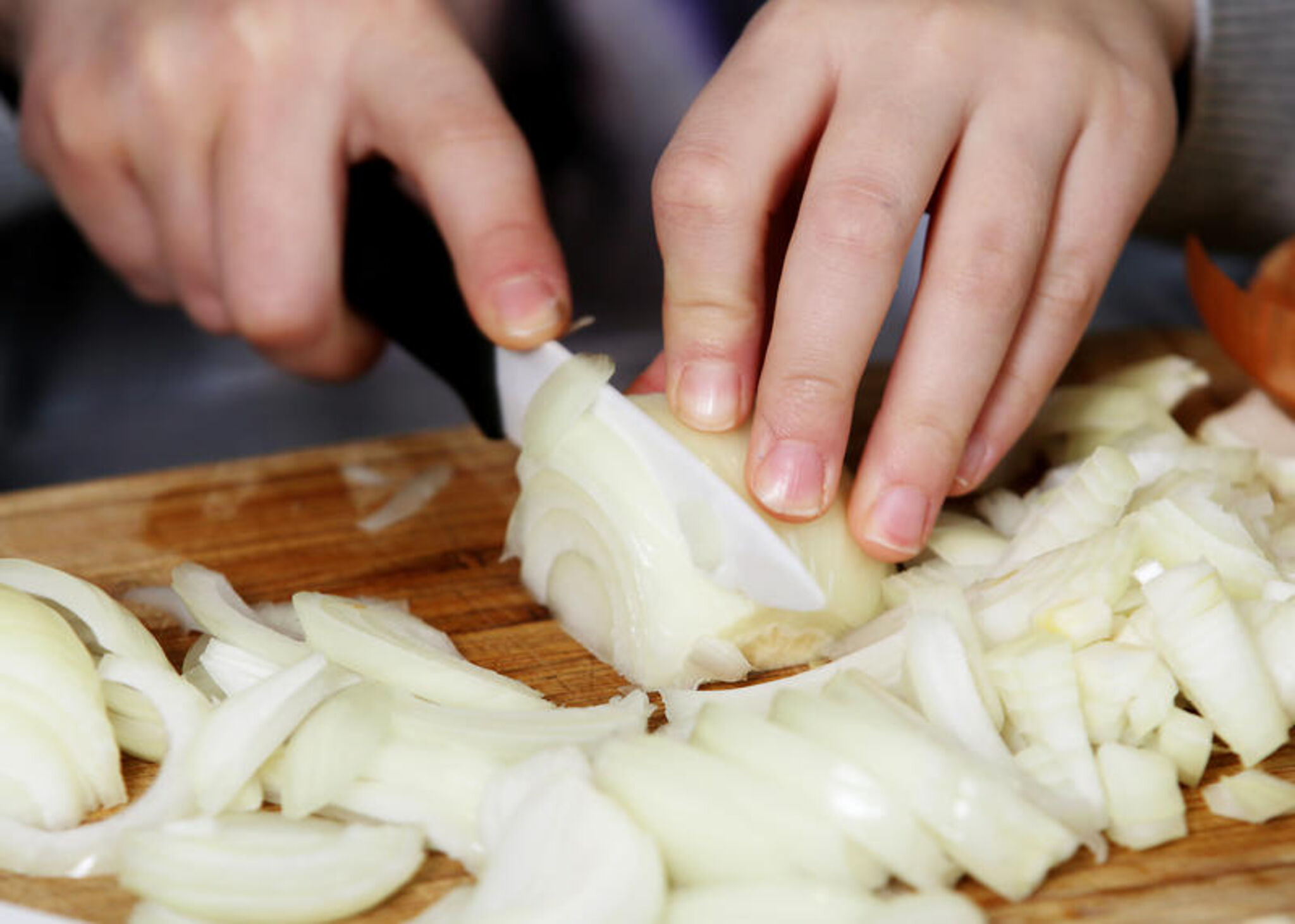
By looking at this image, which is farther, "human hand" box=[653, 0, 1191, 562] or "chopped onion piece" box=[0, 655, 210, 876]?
"human hand" box=[653, 0, 1191, 562]

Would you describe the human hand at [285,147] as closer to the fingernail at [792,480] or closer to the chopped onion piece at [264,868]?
the fingernail at [792,480]

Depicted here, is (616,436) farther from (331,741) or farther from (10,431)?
(10,431)

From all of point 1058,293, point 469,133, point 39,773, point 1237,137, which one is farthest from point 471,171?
point 1237,137

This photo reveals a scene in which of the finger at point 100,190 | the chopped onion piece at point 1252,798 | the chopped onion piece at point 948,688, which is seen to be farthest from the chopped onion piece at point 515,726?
the finger at point 100,190

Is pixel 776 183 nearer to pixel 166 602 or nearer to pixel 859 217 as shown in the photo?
pixel 859 217

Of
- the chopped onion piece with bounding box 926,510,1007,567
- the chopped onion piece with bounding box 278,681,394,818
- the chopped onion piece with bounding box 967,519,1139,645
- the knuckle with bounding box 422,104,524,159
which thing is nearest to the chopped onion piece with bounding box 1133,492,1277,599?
the chopped onion piece with bounding box 967,519,1139,645

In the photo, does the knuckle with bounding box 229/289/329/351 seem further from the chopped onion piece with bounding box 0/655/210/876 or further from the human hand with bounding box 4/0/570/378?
the chopped onion piece with bounding box 0/655/210/876

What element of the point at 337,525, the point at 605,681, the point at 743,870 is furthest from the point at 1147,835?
the point at 337,525
